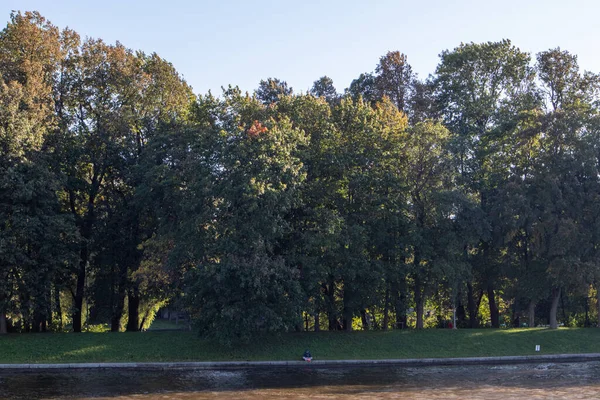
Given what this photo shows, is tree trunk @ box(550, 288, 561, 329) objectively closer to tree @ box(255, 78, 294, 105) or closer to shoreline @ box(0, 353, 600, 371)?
shoreline @ box(0, 353, 600, 371)

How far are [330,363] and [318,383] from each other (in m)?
6.94

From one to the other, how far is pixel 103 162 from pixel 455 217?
83.8 ft

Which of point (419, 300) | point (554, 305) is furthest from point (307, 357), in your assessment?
point (554, 305)

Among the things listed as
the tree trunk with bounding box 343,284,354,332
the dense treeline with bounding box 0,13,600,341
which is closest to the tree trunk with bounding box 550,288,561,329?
the dense treeline with bounding box 0,13,600,341

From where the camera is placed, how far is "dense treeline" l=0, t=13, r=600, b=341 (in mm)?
38188

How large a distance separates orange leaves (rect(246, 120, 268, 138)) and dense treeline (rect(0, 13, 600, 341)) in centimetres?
25

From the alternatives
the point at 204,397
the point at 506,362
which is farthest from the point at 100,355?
the point at 506,362

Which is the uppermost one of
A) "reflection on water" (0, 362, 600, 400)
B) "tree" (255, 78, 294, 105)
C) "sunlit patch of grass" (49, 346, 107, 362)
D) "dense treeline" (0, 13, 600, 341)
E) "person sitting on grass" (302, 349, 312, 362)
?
"tree" (255, 78, 294, 105)

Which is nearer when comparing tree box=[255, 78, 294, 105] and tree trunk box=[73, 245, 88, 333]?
tree trunk box=[73, 245, 88, 333]

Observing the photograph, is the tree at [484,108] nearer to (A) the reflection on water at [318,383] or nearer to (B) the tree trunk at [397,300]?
(B) the tree trunk at [397,300]

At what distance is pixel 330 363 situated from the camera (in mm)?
36281

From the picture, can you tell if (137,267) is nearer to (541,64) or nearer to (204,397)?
(204,397)

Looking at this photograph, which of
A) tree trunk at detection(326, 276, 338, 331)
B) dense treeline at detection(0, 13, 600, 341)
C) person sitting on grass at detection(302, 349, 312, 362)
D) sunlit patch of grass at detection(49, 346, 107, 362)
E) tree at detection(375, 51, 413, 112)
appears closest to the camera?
sunlit patch of grass at detection(49, 346, 107, 362)

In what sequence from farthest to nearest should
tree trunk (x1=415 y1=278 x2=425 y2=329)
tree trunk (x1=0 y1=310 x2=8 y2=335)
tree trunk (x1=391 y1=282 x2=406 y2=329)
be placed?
tree trunk (x1=415 y1=278 x2=425 y2=329), tree trunk (x1=391 y1=282 x2=406 y2=329), tree trunk (x1=0 y1=310 x2=8 y2=335)
